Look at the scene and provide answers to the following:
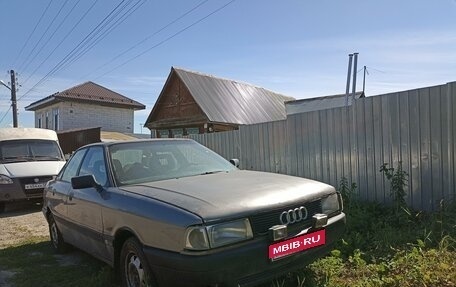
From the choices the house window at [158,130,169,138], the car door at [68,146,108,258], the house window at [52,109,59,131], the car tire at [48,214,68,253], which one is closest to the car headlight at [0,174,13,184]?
the car tire at [48,214,68,253]

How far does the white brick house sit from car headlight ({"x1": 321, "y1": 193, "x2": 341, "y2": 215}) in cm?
2859

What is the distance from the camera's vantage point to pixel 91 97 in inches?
1221

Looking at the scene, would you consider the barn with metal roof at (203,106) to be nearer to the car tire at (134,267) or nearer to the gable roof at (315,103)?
the gable roof at (315,103)

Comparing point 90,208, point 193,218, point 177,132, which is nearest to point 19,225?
point 90,208

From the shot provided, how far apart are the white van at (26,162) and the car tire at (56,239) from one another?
4499 millimetres

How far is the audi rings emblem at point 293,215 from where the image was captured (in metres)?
3.22

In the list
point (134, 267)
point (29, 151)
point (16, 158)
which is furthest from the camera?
point (29, 151)

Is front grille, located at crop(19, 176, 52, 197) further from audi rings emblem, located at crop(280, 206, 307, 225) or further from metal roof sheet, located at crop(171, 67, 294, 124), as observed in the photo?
metal roof sheet, located at crop(171, 67, 294, 124)

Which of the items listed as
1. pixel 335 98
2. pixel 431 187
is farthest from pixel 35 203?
pixel 335 98

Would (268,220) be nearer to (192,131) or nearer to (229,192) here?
(229,192)

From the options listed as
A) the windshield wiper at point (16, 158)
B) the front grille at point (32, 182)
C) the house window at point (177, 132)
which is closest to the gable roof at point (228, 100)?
the house window at point (177, 132)

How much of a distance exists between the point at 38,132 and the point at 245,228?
33.9 feet

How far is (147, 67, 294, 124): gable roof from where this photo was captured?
858 inches

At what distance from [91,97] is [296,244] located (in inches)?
1183
